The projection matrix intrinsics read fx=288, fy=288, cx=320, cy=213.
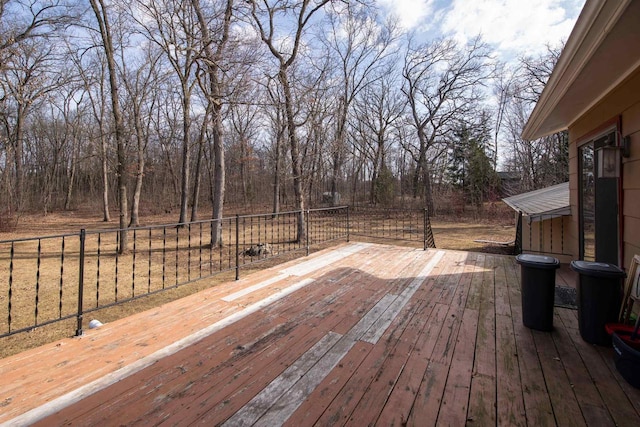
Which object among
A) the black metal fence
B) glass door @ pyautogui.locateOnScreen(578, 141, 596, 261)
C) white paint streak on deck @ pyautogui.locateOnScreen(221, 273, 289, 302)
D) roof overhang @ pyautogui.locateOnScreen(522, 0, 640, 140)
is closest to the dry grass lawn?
the black metal fence

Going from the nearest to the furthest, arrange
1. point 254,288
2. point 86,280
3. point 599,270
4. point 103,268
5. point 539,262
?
point 599,270, point 539,262, point 254,288, point 86,280, point 103,268

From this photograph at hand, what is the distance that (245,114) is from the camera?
763 inches

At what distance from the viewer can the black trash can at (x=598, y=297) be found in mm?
2162

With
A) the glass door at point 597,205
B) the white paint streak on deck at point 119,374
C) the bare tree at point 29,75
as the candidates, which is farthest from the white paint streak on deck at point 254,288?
the bare tree at point 29,75

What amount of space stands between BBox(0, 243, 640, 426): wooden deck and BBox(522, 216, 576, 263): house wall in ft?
9.27

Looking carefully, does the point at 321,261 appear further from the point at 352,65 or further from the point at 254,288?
the point at 352,65

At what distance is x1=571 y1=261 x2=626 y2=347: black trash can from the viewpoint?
2.16 m

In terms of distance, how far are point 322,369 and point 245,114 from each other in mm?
19731

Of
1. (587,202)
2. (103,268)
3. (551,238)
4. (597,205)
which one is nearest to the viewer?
(597,205)

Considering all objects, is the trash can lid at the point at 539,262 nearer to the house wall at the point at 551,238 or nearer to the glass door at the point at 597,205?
the glass door at the point at 597,205

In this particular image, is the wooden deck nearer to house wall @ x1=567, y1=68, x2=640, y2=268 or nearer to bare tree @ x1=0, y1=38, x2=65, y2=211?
house wall @ x1=567, y1=68, x2=640, y2=268

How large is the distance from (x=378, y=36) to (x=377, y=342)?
19446 millimetres

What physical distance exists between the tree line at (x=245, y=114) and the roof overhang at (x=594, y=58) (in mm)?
5309

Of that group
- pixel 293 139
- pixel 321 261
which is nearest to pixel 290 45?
pixel 293 139
